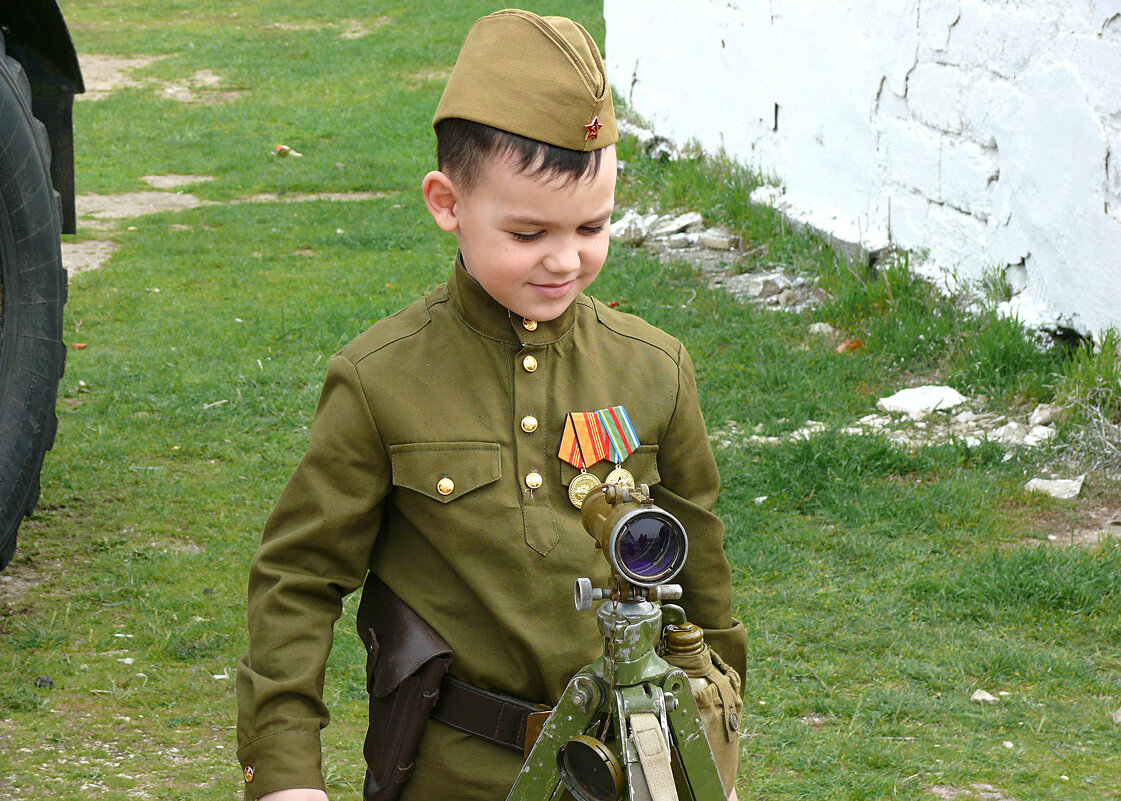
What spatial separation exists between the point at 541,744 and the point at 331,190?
7.22m

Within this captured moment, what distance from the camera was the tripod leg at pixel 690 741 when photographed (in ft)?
4.26

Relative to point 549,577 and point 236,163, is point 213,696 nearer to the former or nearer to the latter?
point 549,577

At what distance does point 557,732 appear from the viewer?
1326mm

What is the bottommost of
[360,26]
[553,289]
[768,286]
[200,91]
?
[200,91]

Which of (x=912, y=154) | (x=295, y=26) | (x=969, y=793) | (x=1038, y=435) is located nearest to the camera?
(x=969, y=793)

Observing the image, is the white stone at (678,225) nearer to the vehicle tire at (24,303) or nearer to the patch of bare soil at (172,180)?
the patch of bare soil at (172,180)

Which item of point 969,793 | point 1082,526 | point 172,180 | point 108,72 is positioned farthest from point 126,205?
point 969,793

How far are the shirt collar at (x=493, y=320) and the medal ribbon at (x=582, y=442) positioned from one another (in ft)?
0.35

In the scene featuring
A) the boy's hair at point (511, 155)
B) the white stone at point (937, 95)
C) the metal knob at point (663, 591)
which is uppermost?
the boy's hair at point (511, 155)

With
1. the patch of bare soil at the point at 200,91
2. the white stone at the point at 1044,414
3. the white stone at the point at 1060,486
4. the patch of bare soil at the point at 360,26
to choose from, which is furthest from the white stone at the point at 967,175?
the patch of bare soil at the point at 360,26

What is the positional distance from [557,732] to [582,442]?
40 centimetres

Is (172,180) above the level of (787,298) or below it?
below

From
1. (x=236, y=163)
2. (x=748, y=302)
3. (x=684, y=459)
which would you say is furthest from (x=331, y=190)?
(x=684, y=459)

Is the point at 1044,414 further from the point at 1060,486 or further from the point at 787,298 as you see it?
the point at 787,298
